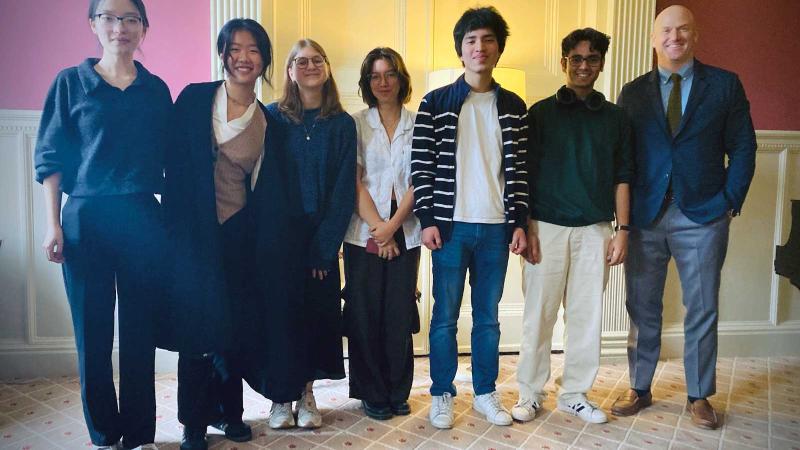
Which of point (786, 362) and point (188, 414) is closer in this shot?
point (188, 414)

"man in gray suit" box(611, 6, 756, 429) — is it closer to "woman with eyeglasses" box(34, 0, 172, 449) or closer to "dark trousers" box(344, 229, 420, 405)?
"dark trousers" box(344, 229, 420, 405)

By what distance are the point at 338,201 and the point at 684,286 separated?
147 cm

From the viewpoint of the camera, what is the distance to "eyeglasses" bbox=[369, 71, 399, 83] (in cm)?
221

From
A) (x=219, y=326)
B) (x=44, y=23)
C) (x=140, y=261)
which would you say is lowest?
(x=219, y=326)

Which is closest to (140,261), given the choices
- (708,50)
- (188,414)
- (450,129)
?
(188,414)

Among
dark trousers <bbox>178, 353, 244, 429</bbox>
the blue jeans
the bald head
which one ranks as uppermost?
the bald head

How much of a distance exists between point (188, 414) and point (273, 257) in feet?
2.02

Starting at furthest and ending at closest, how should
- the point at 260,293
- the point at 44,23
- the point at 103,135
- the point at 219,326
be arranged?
the point at 44,23 → the point at 260,293 → the point at 219,326 → the point at 103,135

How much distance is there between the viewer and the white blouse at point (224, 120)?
1975mm

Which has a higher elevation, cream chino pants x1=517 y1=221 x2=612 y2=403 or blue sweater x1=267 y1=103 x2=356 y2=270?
blue sweater x1=267 y1=103 x2=356 y2=270

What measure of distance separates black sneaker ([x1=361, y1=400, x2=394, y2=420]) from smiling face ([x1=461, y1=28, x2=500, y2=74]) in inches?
54.4

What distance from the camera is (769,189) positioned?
10.6 ft

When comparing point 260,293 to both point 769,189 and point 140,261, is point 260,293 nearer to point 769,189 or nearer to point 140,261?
point 140,261

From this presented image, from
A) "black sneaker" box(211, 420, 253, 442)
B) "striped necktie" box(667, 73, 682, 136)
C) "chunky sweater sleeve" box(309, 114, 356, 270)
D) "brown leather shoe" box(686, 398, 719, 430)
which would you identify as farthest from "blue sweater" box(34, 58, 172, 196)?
"brown leather shoe" box(686, 398, 719, 430)
